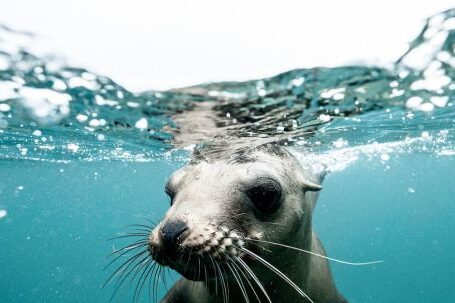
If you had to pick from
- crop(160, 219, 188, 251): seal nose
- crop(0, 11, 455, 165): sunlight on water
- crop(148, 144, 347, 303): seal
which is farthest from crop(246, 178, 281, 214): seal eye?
crop(0, 11, 455, 165): sunlight on water

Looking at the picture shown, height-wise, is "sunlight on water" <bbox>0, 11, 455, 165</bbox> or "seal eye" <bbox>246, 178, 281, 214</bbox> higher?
"sunlight on water" <bbox>0, 11, 455, 165</bbox>

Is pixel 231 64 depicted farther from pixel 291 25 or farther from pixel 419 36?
pixel 419 36

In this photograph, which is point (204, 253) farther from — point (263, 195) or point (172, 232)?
point (263, 195)

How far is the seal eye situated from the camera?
3398mm

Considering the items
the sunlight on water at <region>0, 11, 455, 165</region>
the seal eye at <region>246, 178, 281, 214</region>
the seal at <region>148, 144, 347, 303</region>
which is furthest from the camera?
the sunlight on water at <region>0, 11, 455, 165</region>

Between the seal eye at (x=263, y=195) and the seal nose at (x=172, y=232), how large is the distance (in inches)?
33.0

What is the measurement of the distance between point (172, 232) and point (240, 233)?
2.11 feet

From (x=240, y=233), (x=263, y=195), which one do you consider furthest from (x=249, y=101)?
(x=240, y=233)

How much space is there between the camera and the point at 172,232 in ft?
8.80

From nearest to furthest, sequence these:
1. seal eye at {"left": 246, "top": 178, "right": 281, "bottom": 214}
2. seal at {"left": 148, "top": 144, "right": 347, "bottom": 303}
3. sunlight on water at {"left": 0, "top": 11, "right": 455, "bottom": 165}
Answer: seal at {"left": 148, "top": 144, "right": 347, "bottom": 303}, seal eye at {"left": 246, "top": 178, "right": 281, "bottom": 214}, sunlight on water at {"left": 0, "top": 11, "right": 455, "bottom": 165}

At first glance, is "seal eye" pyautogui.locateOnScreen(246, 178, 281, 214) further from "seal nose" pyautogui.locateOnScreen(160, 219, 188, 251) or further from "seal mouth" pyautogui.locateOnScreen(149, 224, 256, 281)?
"seal nose" pyautogui.locateOnScreen(160, 219, 188, 251)

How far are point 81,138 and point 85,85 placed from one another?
6.56 m

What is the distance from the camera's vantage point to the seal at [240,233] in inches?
109

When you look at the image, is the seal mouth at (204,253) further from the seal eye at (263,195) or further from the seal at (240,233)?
the seal eye at (263,195)
